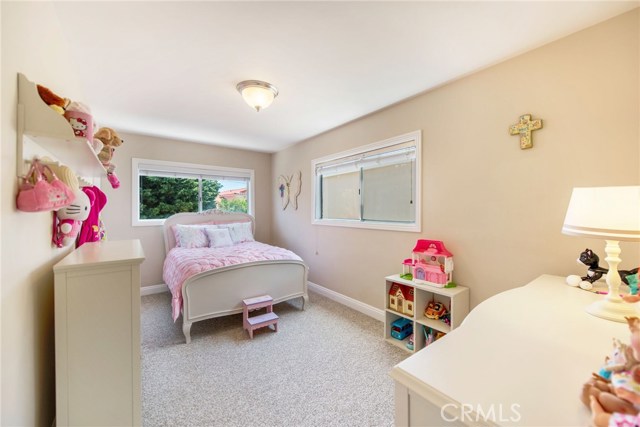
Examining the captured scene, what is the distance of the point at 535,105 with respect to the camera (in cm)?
172

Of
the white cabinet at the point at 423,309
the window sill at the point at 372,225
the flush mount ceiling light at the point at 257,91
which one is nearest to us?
the white cabinet at the point at 423,309

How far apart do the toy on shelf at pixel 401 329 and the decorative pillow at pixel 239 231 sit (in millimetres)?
2559

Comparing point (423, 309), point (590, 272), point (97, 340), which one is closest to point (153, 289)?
point (97, 340)

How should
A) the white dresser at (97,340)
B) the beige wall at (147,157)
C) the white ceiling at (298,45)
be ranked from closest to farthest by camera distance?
the white dresser at (97,340) < the white ceiling at (298,45) < the beige wall at (147,157)

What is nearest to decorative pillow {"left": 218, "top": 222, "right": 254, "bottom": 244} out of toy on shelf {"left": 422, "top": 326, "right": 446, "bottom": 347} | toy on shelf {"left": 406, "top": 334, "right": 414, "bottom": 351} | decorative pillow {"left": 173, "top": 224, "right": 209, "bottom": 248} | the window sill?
decorative pillow {"left": 173, "top": 224, "right": 209, "bottom": 248}

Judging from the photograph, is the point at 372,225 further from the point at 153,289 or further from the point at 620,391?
the point at 153,289

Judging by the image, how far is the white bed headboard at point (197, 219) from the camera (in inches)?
147

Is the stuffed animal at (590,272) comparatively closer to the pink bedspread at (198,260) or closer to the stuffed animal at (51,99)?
the pink bedspread at (198,260)

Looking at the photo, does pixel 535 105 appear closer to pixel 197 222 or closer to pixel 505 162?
pixel 505 162

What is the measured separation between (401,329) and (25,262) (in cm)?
251

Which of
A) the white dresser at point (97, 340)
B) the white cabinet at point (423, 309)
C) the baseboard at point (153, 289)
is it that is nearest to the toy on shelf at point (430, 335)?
the white cabinet at point (423, 309)

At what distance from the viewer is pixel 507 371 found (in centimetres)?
71

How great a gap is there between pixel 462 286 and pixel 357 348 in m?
1.04

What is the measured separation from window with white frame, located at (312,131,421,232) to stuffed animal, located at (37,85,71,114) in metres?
2.41
